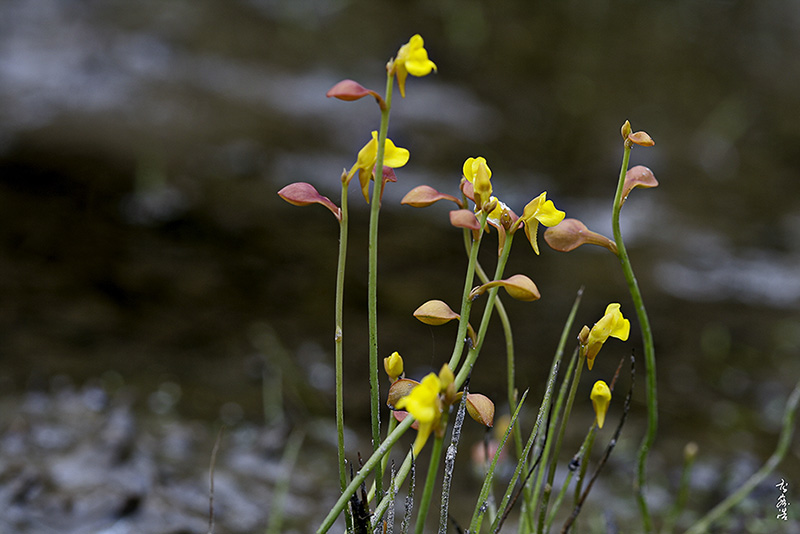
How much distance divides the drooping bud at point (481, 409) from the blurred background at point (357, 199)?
0.77 meters

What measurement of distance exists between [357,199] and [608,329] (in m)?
2.82

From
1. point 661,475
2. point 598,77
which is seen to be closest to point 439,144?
point 598,77

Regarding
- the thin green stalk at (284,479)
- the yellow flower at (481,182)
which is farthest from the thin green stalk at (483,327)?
the thin green stalk at (284,479)

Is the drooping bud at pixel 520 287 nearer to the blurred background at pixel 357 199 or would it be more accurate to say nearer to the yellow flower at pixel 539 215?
the yellow flower at pixel 539 215

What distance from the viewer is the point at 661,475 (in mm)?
1811

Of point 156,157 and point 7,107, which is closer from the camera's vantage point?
point 156,157

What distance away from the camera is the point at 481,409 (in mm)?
734

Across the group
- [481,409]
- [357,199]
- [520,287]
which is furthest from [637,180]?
[357,199]

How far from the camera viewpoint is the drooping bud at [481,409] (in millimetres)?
726

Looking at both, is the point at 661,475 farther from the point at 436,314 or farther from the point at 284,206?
the point at 284,206

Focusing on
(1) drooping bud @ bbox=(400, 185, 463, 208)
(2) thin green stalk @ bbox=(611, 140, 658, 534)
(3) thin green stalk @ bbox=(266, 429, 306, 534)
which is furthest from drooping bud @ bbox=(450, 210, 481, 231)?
(3) thin green stalk @ bbox=(266, 429, 306, 534)

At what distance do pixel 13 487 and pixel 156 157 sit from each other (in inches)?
95.5

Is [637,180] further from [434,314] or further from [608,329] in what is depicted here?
[434,314]

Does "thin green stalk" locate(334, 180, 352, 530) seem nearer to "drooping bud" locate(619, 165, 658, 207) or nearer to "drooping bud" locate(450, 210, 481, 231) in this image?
"drooping bud" locate(450, 210, 481, 231)
